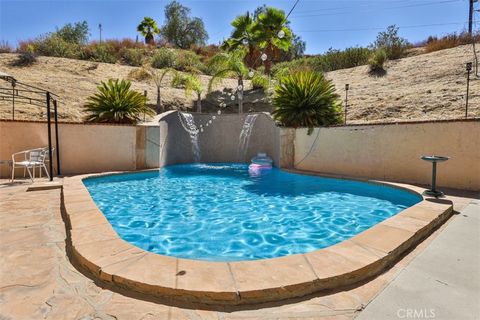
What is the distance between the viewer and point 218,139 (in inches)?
499

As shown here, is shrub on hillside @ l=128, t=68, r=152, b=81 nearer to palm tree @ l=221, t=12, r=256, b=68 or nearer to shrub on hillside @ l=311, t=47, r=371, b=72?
palm tree @ l=221, t=12, r=256, b=68

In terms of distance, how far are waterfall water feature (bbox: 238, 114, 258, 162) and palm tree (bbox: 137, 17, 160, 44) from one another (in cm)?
2139

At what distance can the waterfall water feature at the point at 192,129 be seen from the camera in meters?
11.7

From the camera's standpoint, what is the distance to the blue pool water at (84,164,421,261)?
3643 mm

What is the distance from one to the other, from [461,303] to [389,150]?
568cm

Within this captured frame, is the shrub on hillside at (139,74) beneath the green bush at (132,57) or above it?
beneath

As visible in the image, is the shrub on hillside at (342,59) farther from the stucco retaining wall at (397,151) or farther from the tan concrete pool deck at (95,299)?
the tan concrete pool deck at (95,299)

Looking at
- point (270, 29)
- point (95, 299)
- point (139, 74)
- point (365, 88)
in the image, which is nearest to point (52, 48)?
point (139, 74)

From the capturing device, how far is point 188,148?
12117mm

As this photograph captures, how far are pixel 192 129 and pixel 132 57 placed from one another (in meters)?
11.3

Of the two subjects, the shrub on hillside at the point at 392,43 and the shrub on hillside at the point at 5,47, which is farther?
the shrub on hillside at the point at 392,43

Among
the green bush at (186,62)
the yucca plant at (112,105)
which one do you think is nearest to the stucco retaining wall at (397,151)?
the yucca plant at (112,105)

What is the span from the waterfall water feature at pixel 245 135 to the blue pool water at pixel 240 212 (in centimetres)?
429

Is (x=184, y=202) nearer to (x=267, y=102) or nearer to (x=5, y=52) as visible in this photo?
(x=267, y=102)
